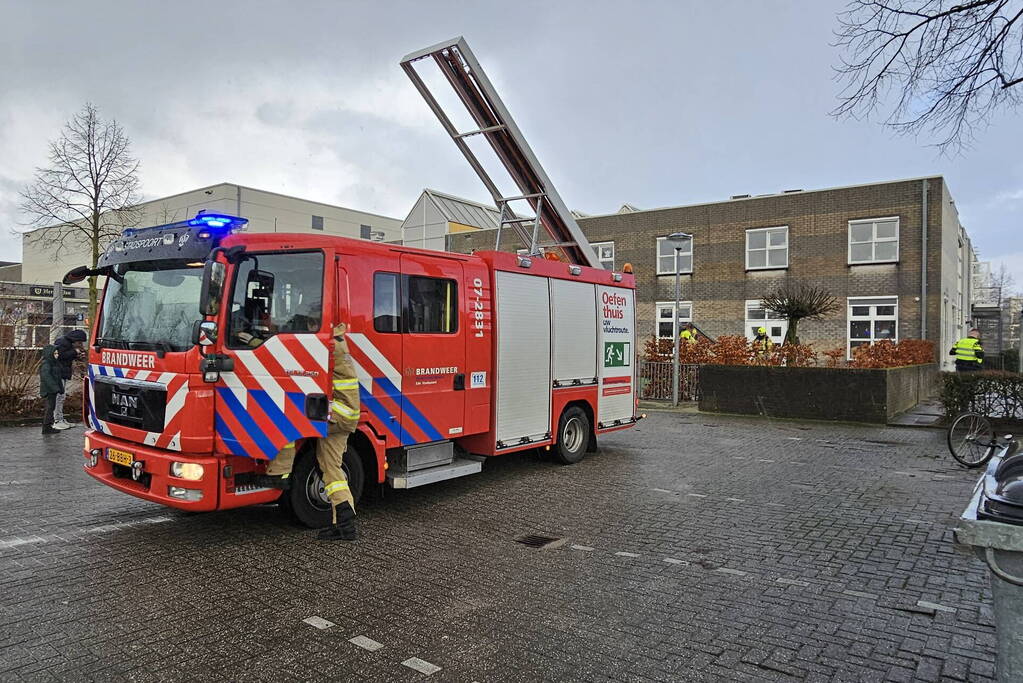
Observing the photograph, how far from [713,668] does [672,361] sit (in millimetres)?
14610

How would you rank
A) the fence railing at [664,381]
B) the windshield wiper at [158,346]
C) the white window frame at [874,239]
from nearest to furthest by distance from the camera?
the windshield wiper at [158,346] < the fence railing at [664,381] < the white window frame at [874,239]

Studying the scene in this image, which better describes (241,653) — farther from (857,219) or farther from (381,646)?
(857,219)

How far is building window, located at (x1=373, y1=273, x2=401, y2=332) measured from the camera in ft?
20.7

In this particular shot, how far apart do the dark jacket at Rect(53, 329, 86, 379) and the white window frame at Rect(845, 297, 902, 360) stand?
912 inches

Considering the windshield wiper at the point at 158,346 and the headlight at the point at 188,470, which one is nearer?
the headlight at the point at 188,470

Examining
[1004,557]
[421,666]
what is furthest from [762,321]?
[1004,557]

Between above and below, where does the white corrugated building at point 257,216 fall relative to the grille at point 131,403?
above

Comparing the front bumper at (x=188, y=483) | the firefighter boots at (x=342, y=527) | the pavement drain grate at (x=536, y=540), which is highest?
the front bumper at (x=188, y=483)

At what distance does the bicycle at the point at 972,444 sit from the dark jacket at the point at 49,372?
13713 mm

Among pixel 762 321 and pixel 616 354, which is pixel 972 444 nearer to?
pixel 616 354

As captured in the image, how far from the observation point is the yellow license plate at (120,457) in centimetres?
572

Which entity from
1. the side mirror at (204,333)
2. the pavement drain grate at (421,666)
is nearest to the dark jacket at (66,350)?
the side mirror at (204,333)

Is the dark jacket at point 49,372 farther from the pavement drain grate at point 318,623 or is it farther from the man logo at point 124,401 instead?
the pavement drain grate at point 318,623

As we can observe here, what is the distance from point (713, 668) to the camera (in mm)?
3594
